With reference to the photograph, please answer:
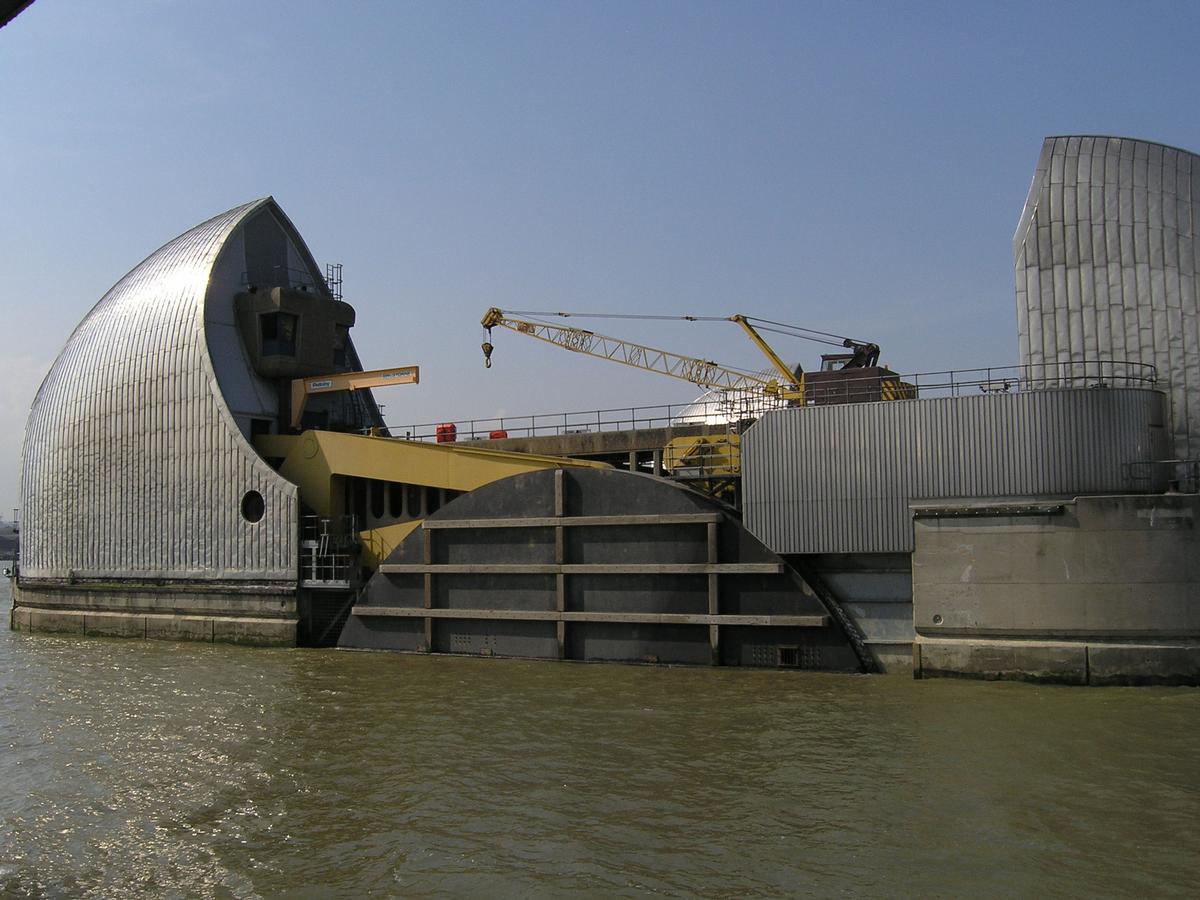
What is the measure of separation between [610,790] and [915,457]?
12801 mm

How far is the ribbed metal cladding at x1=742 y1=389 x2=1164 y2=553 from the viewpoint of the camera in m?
23.9

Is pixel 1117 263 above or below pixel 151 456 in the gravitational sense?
above

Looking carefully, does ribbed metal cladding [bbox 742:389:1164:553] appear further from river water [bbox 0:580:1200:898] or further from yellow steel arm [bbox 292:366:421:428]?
yellow steel arm [bbox 292:366:421:428]

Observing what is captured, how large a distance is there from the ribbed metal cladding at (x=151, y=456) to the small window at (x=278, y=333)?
94.4 inches

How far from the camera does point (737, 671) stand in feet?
85.2

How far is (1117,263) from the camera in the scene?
2606 cm

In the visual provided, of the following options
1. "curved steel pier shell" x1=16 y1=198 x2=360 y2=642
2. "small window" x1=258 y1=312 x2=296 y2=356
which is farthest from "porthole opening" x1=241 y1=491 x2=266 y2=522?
"small window" x1=258 y1=312 x2=296 y2=356

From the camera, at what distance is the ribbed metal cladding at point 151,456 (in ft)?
120


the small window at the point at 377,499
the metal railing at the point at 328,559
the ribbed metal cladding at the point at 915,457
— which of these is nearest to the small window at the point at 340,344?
the small window at the point at 377,499

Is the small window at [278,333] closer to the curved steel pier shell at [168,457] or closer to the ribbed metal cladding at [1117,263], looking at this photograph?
the curved steel pier shell at [168,457]

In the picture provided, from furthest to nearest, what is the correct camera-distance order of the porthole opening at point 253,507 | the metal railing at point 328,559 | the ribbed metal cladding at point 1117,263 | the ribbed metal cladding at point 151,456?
the porthole opening at point 253,507 < the ribbed metal cladding at point 151,456 < the metal railing at point 328,559 < the ribbed metal cladding at point 1117,263

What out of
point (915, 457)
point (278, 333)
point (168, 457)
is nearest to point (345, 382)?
point (278, 333)

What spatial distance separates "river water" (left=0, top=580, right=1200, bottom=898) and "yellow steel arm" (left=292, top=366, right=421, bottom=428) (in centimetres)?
1522

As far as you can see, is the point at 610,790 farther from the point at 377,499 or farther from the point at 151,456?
the point at 151,456
